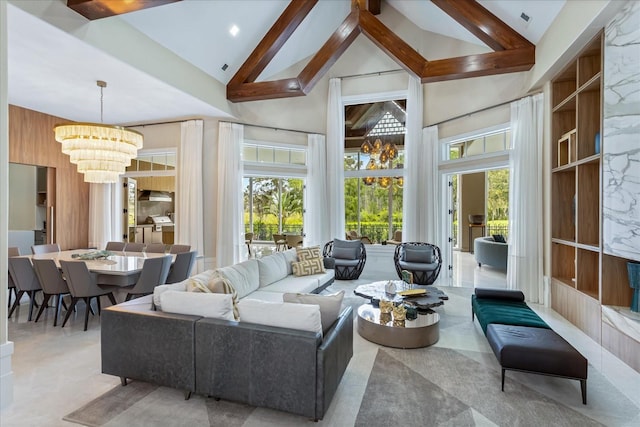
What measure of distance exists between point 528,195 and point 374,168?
3.22 m

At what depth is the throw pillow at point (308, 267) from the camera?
5.27m

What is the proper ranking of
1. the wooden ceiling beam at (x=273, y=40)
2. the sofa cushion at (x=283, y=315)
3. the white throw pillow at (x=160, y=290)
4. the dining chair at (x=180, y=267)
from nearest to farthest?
the sofa cushion at (x=283, y=315) → the white throw pillow at (x=160, y=290) → the dining chair at (x=180, y=267) → the wooden ceiling beam at (x=273, y=40)

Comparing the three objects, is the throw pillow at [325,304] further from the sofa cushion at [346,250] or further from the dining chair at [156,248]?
the dining chair at [156,248]

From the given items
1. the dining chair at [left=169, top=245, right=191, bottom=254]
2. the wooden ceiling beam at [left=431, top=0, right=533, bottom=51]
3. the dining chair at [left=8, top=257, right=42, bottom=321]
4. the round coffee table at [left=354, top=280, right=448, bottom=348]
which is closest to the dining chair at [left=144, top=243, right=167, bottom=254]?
the dining chair at [left=169, top=245, right=191, bottom=254]

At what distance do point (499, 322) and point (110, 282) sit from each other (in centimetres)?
473

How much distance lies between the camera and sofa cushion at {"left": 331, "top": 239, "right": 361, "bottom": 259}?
667cm

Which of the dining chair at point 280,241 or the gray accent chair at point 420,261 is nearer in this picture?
the gray accent chair at point 420,261

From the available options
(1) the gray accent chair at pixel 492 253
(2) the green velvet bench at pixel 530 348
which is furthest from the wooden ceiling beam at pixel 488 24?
(1) the gray accent chair at pixel 492 253

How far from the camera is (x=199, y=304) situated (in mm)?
2553

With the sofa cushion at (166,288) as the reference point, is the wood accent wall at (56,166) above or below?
above

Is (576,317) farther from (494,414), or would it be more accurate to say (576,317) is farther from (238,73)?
(238,73)

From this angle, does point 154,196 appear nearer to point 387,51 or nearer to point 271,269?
point 271,269

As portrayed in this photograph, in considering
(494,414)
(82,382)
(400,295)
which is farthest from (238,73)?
(494,414)

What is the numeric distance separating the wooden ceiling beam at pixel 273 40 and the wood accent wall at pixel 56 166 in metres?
3.93
